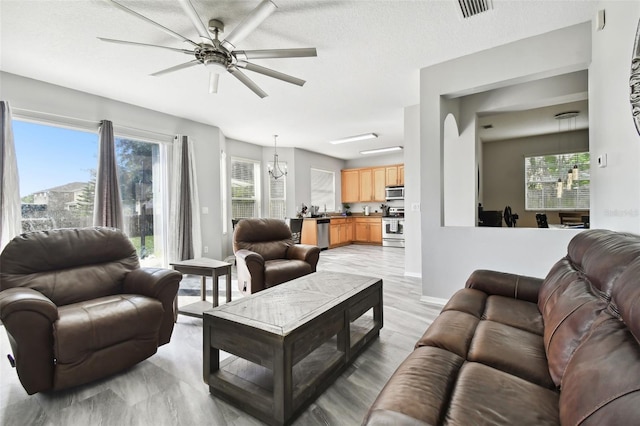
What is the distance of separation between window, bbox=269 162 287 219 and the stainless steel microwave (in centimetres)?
295

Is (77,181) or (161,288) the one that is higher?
(77,181)

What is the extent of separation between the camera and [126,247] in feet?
8.14

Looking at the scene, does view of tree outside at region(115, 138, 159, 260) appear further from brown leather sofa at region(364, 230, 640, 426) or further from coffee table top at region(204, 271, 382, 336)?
brown leather sofa at region(364, 230, 640, 426)

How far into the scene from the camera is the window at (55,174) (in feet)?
10.9

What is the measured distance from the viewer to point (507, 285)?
2010 millimetres

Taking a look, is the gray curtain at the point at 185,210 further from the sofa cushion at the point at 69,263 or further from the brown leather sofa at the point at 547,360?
the brown leather sofa at the point at 547,360

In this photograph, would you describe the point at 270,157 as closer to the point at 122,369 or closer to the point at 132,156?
the point at 132,156

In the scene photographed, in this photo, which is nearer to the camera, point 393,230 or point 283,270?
point 283,270

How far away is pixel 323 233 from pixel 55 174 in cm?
521

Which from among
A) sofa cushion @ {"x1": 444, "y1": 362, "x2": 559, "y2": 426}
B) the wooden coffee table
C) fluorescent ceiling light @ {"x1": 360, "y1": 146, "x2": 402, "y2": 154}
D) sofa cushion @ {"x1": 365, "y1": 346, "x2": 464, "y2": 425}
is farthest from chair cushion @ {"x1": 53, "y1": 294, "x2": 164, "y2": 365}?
fluorescent ceiling light @ {"x1": 360, "y1": 146, "x2": 402, "y2": 154}

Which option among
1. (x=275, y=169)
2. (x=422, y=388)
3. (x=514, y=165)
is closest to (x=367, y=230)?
(x=275, y=169)

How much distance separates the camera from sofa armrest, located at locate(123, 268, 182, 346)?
2.13m

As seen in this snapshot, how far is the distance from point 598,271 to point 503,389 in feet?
2.40

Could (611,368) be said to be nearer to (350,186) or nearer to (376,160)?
(376,160)
